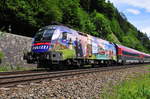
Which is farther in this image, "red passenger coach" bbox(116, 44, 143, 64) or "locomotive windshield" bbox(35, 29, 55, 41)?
"red passenger coach" bbox(116, 44, 143, 64)

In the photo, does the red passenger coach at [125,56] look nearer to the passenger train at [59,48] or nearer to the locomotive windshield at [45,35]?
the passenger train at [59,48]

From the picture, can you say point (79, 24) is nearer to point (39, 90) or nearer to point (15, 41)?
point (15, 41)

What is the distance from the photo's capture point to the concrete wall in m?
20.3

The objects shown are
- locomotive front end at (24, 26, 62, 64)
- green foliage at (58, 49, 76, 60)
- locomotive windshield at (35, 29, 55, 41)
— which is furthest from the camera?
green foliage at (58, 49, 76, 60)

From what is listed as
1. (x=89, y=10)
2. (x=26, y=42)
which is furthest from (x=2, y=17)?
(x=89, y=10)

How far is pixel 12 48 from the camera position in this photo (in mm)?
21141

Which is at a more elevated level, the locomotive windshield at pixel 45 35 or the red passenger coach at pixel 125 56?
the locomotive windshield at pixel 45 35

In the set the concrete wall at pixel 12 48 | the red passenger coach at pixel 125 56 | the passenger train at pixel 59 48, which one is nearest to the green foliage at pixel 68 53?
the passenger train at pixel 59 48

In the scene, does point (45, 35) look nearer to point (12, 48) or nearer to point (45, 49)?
point (45, 49)

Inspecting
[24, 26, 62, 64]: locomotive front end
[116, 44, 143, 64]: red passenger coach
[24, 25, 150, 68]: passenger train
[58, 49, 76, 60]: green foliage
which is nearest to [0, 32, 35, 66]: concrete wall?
[24, 25, 150, 68]: passenger train

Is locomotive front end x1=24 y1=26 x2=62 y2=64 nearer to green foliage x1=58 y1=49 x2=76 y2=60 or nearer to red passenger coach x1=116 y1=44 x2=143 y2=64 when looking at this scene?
green foliage x1=58 y1=49 x2=76 y2=60

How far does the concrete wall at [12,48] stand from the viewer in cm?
2030

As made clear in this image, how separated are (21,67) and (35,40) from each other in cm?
388

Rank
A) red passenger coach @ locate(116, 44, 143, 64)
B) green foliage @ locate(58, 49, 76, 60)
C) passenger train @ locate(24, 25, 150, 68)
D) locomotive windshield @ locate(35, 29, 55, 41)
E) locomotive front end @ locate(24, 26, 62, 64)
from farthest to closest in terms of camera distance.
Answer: red passenger coach @ locate(116, 44, 143, 64), green foliage @ locate(58, 49, 76, 60), locomotive windshield @ locate(35, 29, 55, 41), passenger train @ locate(24, 25, 150, 68), locomotive front end @ locate(24, 26, 62, 64)
